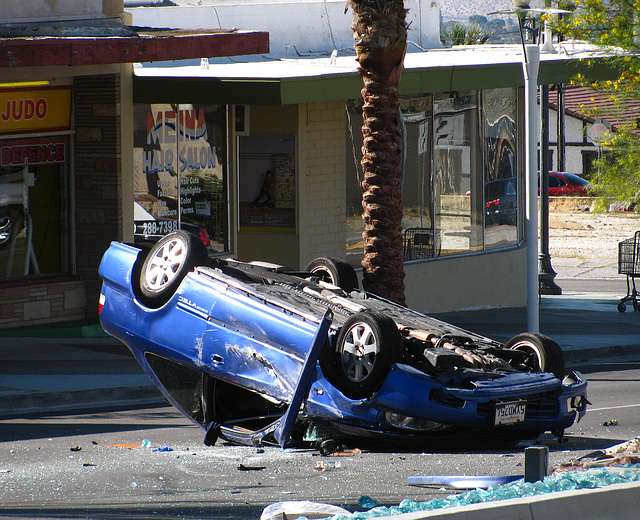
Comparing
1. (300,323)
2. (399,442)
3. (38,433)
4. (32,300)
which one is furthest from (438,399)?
(32,300)

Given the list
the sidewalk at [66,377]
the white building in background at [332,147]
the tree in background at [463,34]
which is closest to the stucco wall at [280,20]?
the white building in background at [332,147]

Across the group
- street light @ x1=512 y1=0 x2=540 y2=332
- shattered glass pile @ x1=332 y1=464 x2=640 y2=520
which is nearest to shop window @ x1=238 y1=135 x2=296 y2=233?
street light @ x1=512 y1=0 x2=540 y2=332

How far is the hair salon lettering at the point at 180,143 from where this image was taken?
16234mm

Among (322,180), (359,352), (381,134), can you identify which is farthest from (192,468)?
(322,180)

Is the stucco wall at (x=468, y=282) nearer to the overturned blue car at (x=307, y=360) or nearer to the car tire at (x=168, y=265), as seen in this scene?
the overturned blue car at (x=307, y=360)

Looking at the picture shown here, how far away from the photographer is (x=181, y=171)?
16.6 meters

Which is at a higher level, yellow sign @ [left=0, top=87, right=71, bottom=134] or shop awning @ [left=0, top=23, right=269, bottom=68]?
shop awning @ [left=0, top=23, right=269, bottom=68]

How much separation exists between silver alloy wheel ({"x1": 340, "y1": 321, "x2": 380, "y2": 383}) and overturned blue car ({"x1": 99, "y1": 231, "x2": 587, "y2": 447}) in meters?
0.01

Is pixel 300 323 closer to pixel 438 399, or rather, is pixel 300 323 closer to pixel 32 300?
pixel 438 399

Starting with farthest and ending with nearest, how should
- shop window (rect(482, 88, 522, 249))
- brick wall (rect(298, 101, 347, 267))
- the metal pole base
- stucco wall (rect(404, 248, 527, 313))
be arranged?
the metal pole base, shop window (rect(482, 88, 522, 249)), stucco wall (rect(404, 248, 527, 313)), brick wall (rect(298, 101, 347, 267))

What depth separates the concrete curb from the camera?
203 inches

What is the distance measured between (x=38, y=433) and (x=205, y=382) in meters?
1.96

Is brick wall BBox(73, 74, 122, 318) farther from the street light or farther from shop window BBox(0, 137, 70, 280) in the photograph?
the street light

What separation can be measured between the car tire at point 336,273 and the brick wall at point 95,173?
606cm
